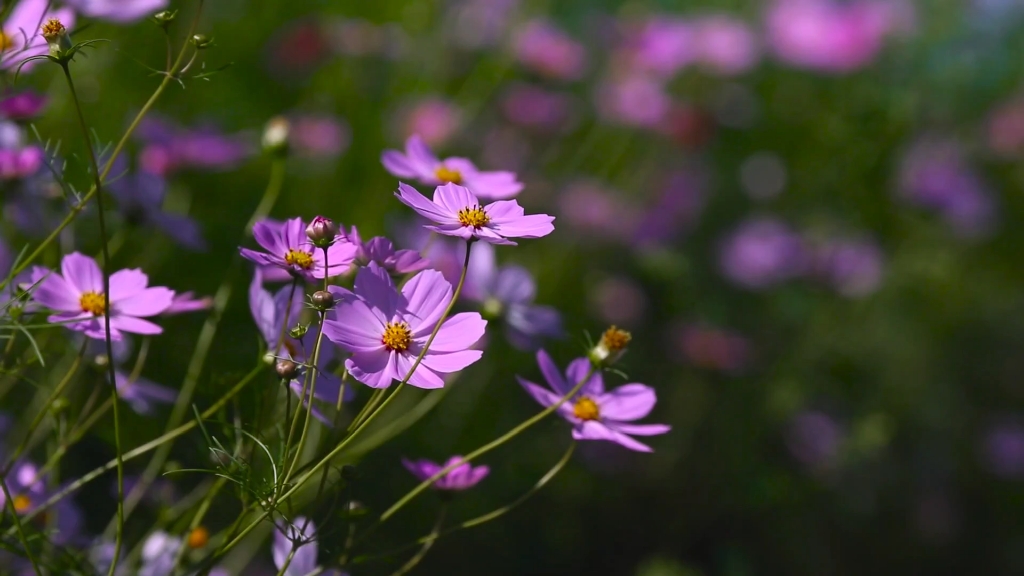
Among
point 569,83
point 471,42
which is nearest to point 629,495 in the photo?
point 471,42

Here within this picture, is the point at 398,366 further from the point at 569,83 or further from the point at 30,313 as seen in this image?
the point at 569,83

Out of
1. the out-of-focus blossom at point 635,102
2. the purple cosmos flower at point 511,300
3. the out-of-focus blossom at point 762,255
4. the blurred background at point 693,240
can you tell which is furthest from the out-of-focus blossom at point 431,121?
the purple cosmos flower at point 511,300

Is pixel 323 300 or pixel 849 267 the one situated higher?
pixel 323 300

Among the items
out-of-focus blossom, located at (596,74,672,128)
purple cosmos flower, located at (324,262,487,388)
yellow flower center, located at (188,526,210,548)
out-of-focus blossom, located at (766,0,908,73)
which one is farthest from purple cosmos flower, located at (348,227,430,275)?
out-of-focus blossom, located at (766,0,908,73)

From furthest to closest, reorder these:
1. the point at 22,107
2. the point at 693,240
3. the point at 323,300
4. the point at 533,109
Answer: the point at 693,240, the point at 533,109, the point at 22,107, the point at 323,300

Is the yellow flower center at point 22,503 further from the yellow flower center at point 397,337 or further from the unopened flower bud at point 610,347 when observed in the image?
the unopened flower bud at point 610,347

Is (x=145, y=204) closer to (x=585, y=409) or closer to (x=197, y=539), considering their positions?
(x=197, y=539)

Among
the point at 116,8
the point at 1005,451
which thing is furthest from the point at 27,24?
the point at 1005,451
